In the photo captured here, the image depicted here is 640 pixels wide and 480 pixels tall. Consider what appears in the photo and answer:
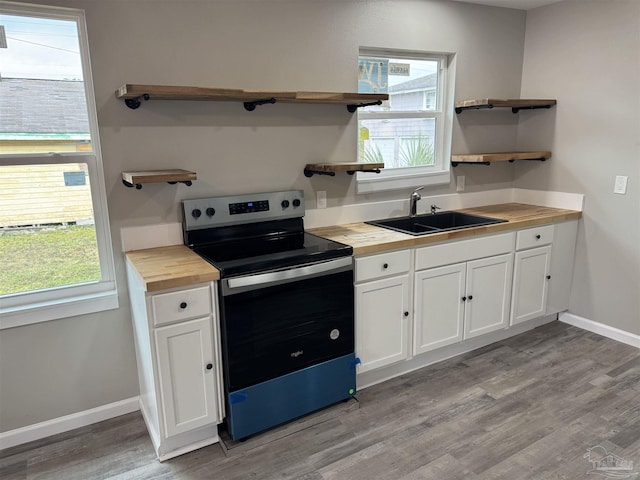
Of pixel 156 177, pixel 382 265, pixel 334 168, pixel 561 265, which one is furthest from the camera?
pixel 561 265

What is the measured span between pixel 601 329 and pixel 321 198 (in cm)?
230

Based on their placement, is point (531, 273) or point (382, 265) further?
point (531, 273)

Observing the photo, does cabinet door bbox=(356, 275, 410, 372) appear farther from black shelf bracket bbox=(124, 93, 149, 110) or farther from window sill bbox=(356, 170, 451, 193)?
black shelf bracket bbox=(124, 93, 149, 110)

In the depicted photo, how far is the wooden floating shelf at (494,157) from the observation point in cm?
322

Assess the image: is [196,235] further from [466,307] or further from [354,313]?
[466,307]

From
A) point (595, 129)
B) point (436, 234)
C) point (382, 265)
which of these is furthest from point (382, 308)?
point (595, 129)

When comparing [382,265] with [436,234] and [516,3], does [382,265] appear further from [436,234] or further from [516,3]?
[516,3]

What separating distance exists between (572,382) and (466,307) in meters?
0.74

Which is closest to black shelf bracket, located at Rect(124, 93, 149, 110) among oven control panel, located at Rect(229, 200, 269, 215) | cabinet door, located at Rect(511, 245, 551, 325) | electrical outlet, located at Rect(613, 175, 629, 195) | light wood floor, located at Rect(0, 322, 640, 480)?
oven control panel, located at Rect(229, 200, 269, 215)

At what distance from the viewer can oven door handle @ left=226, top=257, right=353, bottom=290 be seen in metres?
2.01

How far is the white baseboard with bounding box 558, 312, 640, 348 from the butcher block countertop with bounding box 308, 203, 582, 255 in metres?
0.80

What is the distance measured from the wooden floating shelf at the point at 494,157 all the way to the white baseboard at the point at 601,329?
1.25 m

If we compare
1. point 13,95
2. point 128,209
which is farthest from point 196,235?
point 13,95

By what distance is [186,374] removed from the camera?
Answer: 79.9 inches
